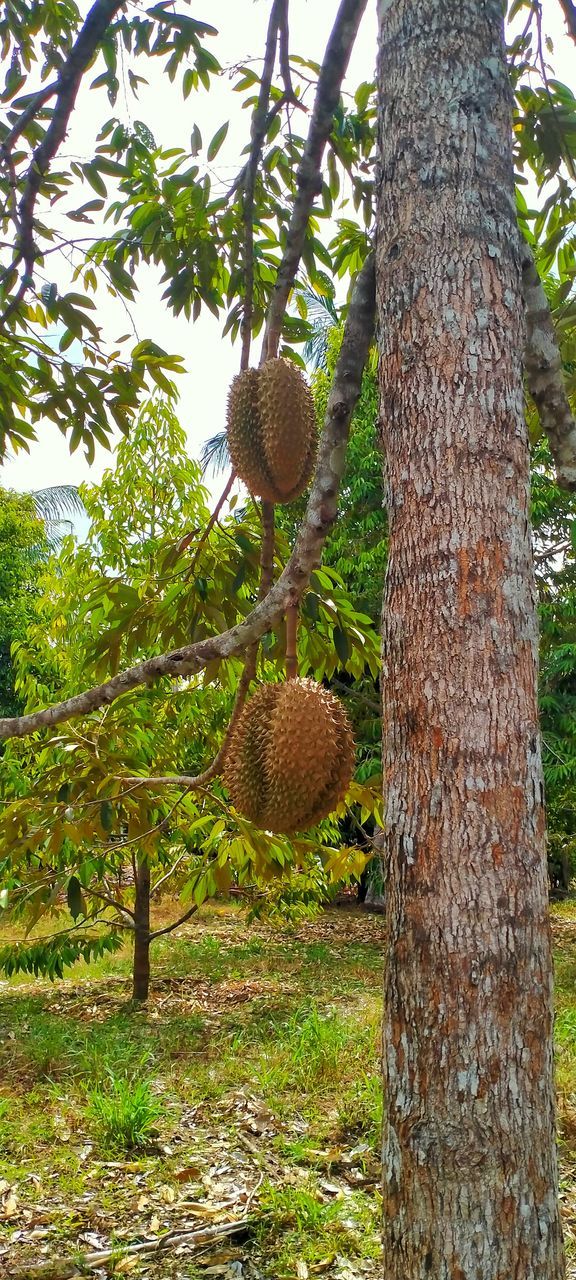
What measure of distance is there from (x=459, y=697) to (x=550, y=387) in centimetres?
66

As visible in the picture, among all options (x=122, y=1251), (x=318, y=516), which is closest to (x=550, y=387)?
(x=318, y=516)

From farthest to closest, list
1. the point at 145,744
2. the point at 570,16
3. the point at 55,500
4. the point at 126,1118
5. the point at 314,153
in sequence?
the point at 55,500 < the point at 145,744 < the point at 126,1118 < the point at 570,16 < the point at 314,153

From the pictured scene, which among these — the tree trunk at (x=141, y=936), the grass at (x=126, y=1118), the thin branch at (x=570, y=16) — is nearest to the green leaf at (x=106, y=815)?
the grass at (x=126, y=1118)

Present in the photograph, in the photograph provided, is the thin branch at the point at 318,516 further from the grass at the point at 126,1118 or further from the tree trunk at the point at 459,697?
the grass at the point at 126,1118

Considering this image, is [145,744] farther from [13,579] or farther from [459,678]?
[13,579]

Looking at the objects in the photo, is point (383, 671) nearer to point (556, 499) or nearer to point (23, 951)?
point (23, 951)

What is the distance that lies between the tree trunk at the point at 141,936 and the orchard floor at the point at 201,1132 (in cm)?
13

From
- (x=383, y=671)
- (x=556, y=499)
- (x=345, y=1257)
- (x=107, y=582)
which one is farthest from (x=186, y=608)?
(x=556, y=499)

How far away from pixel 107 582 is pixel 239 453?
0.82 metres

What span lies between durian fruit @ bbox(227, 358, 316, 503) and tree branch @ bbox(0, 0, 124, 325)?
2.97 ft

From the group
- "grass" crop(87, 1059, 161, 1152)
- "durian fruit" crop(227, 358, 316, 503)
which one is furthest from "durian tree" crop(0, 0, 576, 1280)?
"grass" crop(87, 1059, 161, 1152)

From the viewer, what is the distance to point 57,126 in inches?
94.9

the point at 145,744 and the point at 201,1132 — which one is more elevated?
the point at 145,744

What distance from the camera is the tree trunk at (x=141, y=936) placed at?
595 cm
